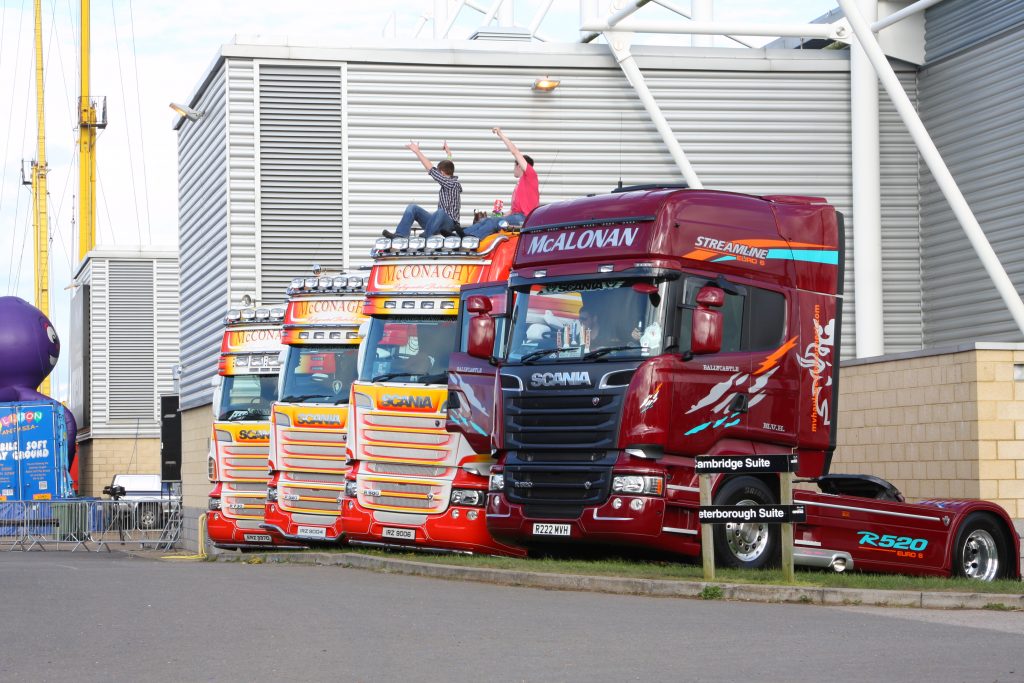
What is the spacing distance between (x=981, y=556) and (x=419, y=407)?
20.6 ft

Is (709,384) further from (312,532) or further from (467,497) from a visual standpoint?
(312,532)

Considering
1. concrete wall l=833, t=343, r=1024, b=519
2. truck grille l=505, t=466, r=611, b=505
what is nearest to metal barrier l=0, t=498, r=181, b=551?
concrete wall l=833, t=343, r=1024, b=519

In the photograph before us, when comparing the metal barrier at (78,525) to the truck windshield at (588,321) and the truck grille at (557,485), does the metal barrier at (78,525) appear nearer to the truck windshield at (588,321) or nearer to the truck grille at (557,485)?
the truck grille at (557,485)

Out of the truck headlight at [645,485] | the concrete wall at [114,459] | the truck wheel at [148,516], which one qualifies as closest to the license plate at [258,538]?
the truck headlight at [645,485]

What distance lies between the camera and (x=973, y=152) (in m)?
25.8

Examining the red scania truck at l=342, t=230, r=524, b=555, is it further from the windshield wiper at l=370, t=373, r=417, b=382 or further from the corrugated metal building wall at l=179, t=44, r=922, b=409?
the corrugated metal building wall at l=179, t=44, r=922, b=409

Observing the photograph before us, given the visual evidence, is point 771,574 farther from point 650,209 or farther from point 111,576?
point 111,576

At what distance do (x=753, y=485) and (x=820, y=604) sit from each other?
8.16 ft

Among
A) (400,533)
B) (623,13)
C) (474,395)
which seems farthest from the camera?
(623,13)

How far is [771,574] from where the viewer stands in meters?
13.3

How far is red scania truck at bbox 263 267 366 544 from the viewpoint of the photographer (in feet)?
66.6

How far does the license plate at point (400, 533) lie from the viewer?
683 inches

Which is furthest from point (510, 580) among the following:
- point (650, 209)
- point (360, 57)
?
point (360, 57)

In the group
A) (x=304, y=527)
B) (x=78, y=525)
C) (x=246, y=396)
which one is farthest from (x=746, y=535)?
(x=78, y=525)
